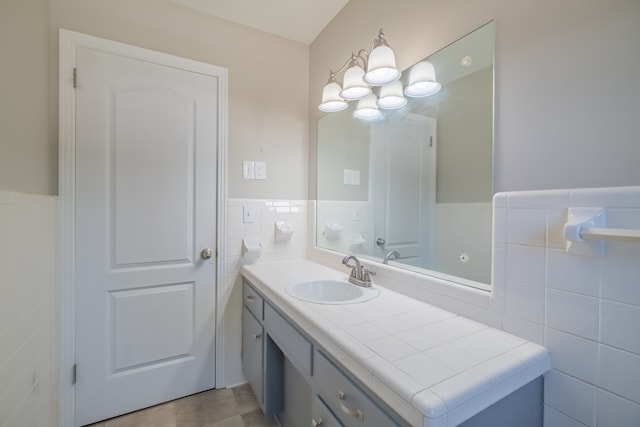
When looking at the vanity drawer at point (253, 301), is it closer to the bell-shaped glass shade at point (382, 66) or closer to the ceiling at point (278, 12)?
the bell-shaped glass shade at point (382, 66)

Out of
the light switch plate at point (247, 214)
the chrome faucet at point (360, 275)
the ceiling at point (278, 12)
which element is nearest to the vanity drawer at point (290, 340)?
the chrome faucet at point (360, 275)

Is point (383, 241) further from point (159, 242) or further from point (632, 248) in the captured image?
point (159, 242)

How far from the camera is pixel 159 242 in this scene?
1.66 metres

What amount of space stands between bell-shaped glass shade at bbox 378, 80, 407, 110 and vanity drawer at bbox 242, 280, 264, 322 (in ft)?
4.10

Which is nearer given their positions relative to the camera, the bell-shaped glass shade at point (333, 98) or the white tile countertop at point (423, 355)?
the white tile countertop at point (423, 355)

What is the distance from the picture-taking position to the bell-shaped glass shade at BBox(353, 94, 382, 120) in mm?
1595

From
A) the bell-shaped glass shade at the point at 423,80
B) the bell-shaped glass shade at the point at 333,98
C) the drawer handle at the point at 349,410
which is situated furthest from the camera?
the bell-shaped glass shade at the point at 333,98

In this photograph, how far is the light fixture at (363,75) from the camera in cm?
121

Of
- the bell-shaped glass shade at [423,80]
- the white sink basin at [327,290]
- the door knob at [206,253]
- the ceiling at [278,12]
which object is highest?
the ceiling at [278,12]

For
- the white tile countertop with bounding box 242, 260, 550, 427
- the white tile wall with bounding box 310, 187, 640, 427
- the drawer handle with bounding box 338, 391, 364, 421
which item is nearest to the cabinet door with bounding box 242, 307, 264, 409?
the white tile countertop with bounding box 242, 260, 550, 427

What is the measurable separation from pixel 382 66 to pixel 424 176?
56 centimetres

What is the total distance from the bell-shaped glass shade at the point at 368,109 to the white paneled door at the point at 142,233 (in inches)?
36.4

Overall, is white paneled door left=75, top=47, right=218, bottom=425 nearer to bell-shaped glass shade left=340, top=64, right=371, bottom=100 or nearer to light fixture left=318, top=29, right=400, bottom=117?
light fixture left=318, top=29, right=400, bottom=117

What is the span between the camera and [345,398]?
31.0 inches
